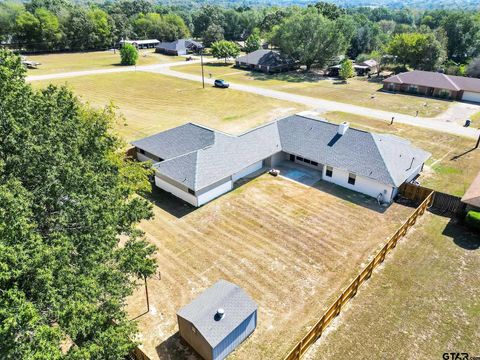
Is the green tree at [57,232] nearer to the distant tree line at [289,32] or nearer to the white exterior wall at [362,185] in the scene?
the white exterior wall at [362,185]

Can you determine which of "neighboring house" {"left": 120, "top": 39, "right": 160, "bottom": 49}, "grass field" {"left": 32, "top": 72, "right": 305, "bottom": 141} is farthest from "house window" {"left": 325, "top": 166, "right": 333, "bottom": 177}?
"neighboring house" {"left": 120, "top": 39, "right": 160, "bottom": 49}

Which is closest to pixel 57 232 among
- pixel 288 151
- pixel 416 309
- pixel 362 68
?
pixel 416 309

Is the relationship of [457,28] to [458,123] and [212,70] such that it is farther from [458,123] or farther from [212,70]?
[212,70]

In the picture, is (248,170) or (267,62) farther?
(267,62)

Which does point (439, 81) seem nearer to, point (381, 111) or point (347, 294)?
point (381, 111)

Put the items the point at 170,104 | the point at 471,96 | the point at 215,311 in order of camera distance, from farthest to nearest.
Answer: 1. the point at 471,96
2. the point at 170,104
3. the point at 215,311

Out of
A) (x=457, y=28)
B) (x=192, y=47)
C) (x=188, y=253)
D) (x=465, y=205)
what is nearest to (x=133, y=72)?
(x=192, y=47)

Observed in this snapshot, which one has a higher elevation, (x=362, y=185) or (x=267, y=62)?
(x=267, y=62)
